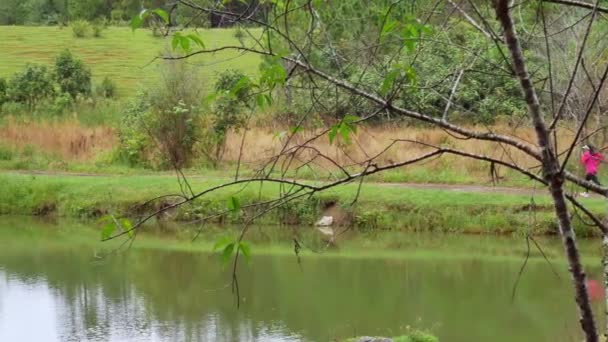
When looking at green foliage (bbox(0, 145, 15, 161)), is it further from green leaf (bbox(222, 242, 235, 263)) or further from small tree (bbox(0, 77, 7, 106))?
green leaf (bbox(222, 242, 235, 263))

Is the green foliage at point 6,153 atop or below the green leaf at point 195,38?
below

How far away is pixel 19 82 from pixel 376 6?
905 inches

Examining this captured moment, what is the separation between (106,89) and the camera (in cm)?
3000

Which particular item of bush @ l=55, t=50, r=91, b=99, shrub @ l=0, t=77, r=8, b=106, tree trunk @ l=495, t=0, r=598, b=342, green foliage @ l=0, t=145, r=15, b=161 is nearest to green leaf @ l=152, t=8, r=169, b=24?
tree trunk @ l=495, t=0, r=598, b=342

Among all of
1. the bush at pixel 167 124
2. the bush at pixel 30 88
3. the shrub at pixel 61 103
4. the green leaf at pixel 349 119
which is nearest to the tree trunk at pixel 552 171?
the green leaf at pixel 349 119

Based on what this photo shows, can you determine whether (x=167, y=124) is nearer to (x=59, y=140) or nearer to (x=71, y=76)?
(x=59, y=140)

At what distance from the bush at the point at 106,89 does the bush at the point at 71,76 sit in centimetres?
153

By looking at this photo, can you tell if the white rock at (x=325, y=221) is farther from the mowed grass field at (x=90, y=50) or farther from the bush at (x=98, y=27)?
the bush at (x=98, y=27)

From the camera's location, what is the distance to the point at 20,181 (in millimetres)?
15555

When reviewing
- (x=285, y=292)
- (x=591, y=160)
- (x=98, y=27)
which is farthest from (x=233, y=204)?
(x=98, y=27)

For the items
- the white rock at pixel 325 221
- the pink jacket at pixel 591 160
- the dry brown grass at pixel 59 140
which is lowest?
the white rock at pixel 325 221

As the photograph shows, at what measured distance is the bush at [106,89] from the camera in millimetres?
29361

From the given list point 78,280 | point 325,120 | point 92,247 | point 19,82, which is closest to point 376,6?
point 325,120

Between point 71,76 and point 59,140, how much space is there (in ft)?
28.5
